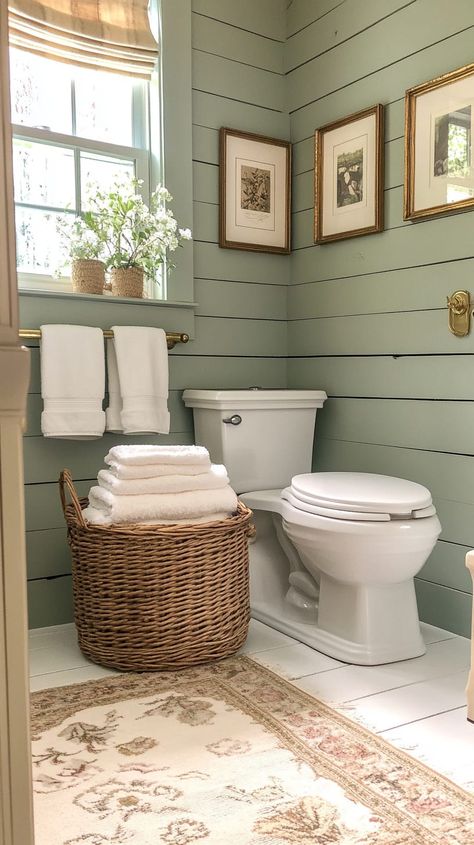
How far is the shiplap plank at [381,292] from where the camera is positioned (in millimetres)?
2127

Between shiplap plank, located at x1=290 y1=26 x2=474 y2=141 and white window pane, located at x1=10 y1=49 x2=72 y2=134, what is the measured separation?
→ 33.6 inches

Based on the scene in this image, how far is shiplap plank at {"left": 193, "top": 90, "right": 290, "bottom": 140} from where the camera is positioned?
2.53m

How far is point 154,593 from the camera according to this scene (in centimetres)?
187

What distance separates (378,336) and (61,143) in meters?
1.19

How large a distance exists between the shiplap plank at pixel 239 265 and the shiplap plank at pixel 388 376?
331 mm

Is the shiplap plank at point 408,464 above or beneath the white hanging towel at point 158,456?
beneath

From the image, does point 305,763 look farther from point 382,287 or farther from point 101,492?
point 382,287

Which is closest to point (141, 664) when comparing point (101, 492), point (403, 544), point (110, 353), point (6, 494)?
point (101, 492)

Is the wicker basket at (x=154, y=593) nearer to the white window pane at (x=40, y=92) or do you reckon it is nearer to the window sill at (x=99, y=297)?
the window sill at (x=99, y=297)

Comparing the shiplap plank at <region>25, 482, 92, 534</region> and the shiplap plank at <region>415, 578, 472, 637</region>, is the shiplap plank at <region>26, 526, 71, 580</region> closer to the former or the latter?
the shiplap plank at <region>25, 482, 92, 534</region>

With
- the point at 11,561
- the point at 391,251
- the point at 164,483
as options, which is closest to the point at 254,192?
the point at 391,251

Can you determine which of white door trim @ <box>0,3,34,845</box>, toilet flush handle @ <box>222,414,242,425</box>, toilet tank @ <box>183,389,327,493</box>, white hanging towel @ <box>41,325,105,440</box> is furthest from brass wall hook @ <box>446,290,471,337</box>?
white door trim @ <box>0,3,34,845</box>

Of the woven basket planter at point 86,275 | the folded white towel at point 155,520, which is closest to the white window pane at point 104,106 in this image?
the woven basket planter at point 86,275

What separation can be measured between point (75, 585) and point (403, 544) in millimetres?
889
